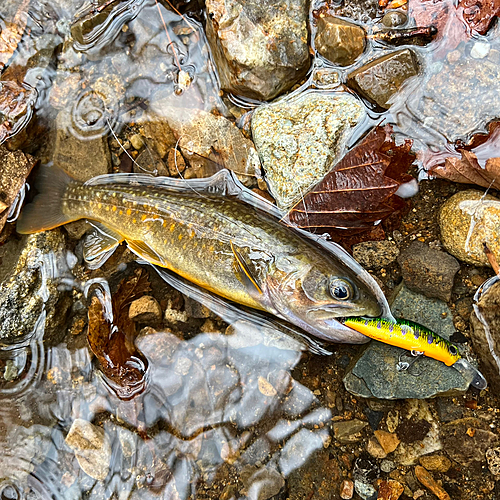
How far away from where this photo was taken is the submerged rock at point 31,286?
4.12m

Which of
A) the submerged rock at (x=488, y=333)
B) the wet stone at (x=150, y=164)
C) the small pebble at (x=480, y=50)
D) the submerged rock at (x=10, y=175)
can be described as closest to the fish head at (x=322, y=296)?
the submerged rock at (x=488, y=333)

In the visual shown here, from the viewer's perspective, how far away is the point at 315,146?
3738mm

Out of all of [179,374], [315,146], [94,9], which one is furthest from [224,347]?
[94,9]

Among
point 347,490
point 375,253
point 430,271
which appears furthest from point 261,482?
point 430,271

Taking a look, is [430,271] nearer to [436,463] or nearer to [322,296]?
[322,296]

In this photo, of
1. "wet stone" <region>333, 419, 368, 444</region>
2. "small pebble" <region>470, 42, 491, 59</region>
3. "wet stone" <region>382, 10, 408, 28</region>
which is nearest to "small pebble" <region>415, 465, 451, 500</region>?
"wet stone" <region>333, 419, 368, 444</region>

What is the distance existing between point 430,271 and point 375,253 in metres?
0.51

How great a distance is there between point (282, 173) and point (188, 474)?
124 inches

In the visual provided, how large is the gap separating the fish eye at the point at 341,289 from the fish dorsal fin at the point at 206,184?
968 mm

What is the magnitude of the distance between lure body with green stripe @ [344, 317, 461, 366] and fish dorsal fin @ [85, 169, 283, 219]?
4.25 ft

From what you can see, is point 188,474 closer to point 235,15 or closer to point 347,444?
point 347,444

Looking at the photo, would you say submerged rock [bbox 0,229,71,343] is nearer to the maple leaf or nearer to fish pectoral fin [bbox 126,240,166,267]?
fish pectoral fin [bbox 126,240,166,267]

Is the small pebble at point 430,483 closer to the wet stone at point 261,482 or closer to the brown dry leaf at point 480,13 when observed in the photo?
the wet stone at point 261,482

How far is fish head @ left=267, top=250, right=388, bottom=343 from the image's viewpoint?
127 inches
